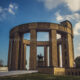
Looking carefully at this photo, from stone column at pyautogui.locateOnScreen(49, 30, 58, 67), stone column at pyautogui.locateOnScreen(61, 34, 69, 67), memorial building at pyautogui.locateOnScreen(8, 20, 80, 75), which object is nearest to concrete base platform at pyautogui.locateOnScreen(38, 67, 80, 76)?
memorial building at pyautogui.locateOnScreen(8, 20, 80, 75)

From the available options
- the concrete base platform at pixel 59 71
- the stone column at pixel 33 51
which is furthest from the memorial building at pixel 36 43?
the concrete base platform at pixel 59 71

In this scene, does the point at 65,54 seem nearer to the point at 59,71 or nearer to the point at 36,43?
the point at 36,43

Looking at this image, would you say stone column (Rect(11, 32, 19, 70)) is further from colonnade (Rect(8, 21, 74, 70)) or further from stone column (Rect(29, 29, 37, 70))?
stone column (Rect(29, 29, 37, 70))

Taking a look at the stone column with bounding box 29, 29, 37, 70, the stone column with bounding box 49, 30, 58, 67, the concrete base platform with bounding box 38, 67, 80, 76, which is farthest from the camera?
the stone column with bounding box 49, 30, 58, 67

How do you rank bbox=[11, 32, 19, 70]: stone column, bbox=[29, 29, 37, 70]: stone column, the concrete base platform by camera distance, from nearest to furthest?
A: the concrete base platform, bbox=[29, 29, 37, 70]: stone column, bbox=[11, 32, 19, 70]: stone column

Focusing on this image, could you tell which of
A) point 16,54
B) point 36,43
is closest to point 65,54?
point 36,43

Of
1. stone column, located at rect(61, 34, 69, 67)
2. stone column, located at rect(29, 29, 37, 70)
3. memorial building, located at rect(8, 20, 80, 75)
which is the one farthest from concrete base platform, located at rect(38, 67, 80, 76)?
stone column, located at rect(61, 34, 69, 67)

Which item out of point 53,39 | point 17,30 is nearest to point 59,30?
point 53,39

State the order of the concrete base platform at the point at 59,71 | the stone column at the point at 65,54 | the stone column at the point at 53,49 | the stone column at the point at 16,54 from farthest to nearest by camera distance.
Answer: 1. the stone column at the point at 65,54
2. the stone column at the point at 16,54
3. the stone column at the point at 53,49
4. the concrete base platform at the point at 59,71

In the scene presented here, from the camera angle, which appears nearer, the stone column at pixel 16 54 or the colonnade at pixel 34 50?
the colonnade at pixel 34 50

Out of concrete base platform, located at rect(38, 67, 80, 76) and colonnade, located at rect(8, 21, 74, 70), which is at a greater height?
colonnade, located at rect(8, 21, 74, 70)

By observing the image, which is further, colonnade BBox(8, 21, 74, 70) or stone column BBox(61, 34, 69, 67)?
stone column BBox(61, 34, 69, 67)

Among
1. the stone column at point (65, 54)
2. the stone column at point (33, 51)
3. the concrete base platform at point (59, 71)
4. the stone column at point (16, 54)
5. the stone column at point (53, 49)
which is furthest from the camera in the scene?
the stone column at point (65, 54)

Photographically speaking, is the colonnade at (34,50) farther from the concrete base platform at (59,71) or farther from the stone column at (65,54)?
the concrete base platform at (59,71)
